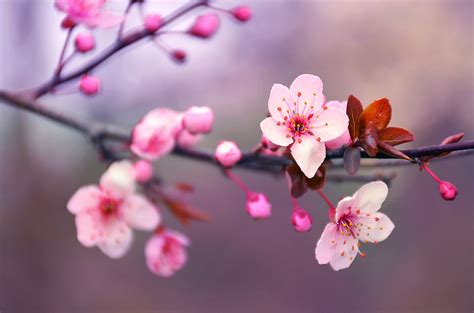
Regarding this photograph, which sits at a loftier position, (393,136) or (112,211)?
A: (393,136)

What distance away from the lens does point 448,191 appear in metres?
0.95

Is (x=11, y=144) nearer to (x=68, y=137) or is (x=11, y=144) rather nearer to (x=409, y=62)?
(x=68, y=137)

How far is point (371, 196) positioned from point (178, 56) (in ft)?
2.64

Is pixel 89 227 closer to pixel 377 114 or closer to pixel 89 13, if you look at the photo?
pixel 89 13

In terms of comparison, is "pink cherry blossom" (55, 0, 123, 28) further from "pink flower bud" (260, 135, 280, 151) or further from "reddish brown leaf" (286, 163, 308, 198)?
"reddish brown leaf" (286, 163, 308, 198)

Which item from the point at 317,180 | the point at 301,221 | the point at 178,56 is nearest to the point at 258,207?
the point at 301,221

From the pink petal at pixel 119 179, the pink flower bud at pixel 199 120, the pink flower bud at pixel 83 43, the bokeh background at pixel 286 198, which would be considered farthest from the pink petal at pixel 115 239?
the bokeh background at pixel 286 198

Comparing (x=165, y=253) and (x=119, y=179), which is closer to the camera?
(x=119, y=179)

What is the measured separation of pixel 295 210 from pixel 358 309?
5605mm

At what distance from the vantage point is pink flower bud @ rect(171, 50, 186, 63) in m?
1.48

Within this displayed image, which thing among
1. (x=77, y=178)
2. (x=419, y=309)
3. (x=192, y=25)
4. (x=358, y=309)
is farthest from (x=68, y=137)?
(x=192, y=25)

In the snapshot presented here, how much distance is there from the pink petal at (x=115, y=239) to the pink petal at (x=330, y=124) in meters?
0.73

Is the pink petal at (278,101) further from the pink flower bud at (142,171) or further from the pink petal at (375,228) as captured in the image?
the pink flower bud at (142,171)

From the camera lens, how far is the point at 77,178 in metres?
7.64
